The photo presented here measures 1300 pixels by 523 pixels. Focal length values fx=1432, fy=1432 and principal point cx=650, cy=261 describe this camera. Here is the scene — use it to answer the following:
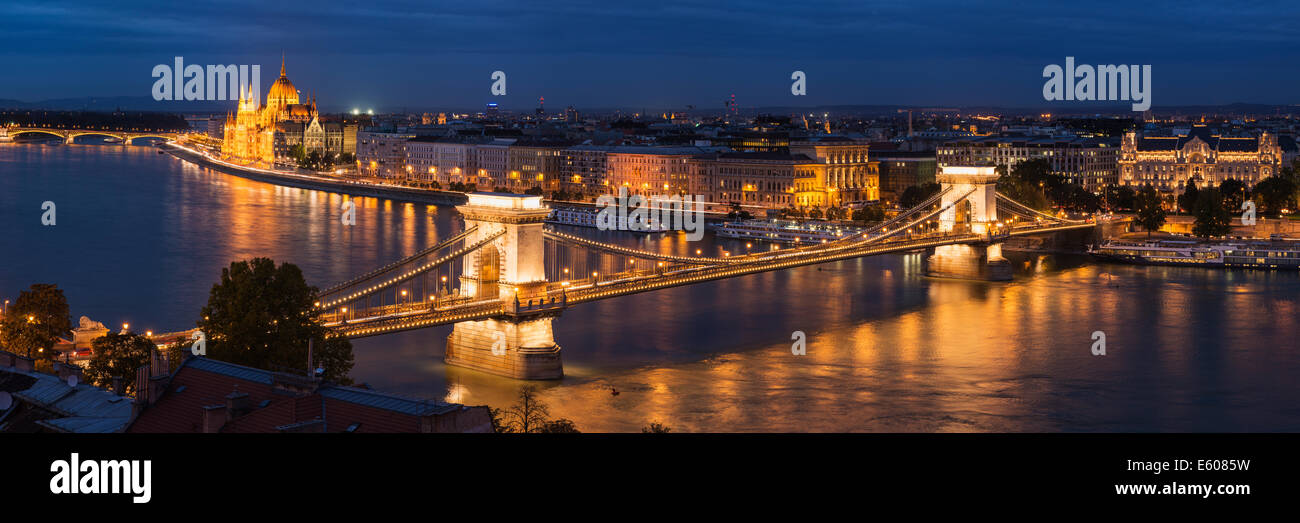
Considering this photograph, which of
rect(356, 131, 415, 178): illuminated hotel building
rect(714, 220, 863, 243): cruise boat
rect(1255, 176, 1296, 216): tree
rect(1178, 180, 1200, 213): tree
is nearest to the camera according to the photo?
rect(714, 220, 863, 243): cruise boat

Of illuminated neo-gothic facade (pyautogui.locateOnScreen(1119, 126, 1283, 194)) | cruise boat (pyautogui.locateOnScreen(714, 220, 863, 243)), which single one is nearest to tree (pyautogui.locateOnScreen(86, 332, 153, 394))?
cruise boat (pyautogui.locateOnScreen(714, 220, 863, 243))

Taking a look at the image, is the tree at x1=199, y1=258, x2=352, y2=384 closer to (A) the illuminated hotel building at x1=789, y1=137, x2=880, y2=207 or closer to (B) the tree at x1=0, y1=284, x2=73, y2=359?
(B) the tree at x1=0, y1=284, x2=73, y2=359

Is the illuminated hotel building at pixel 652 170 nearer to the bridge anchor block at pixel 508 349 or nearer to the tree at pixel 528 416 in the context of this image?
the bridge anchor block at pixel 508 349

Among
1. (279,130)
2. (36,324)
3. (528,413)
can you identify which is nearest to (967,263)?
(528,413)

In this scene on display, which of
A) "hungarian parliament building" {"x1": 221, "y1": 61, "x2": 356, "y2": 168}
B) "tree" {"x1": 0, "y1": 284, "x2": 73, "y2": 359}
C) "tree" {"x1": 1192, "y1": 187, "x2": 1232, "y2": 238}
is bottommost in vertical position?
"tree" {"x1": 0, "y1": 284, "x2": 73, "y2": 359}

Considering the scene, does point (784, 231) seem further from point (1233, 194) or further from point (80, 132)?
point (80, 132)
